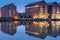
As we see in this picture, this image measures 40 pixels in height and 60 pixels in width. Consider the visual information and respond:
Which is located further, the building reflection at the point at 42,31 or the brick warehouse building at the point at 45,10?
the brick warehouse building at the point at 45,10

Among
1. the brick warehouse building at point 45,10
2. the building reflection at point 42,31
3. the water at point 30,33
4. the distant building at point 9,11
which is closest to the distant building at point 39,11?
the brick warehouse building at point 45,10

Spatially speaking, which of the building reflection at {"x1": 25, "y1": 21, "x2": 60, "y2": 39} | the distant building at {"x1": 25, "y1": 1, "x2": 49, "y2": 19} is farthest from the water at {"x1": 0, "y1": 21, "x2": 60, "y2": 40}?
the distant building at {"x1": 25, "y1": 1, "x2": 49, "y2": 19}

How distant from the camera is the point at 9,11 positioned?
62.5 meters

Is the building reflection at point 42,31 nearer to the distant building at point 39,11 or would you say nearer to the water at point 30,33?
the water at point 30,33

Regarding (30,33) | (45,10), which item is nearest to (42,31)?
(30,33)

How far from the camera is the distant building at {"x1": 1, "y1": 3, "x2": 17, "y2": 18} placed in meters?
60.2

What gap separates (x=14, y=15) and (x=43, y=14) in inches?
317

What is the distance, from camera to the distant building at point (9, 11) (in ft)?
198

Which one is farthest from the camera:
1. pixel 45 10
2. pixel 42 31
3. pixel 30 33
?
pixel 45 10

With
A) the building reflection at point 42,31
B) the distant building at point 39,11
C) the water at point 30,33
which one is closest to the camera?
the water at point 30,33

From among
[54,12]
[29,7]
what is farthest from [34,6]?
[54,12]

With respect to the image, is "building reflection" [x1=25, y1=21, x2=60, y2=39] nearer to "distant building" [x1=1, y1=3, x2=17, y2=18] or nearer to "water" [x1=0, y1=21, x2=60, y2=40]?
"water" [x1=0, y1=21, x2=60, y2=40]

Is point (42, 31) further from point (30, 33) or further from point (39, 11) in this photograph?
point (39, 11)

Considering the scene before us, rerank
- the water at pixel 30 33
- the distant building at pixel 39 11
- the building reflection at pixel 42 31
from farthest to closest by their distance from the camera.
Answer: the distant building at pixel 39 11 < the building reflection at pixel 42 31 < the water at pixel 30 33
